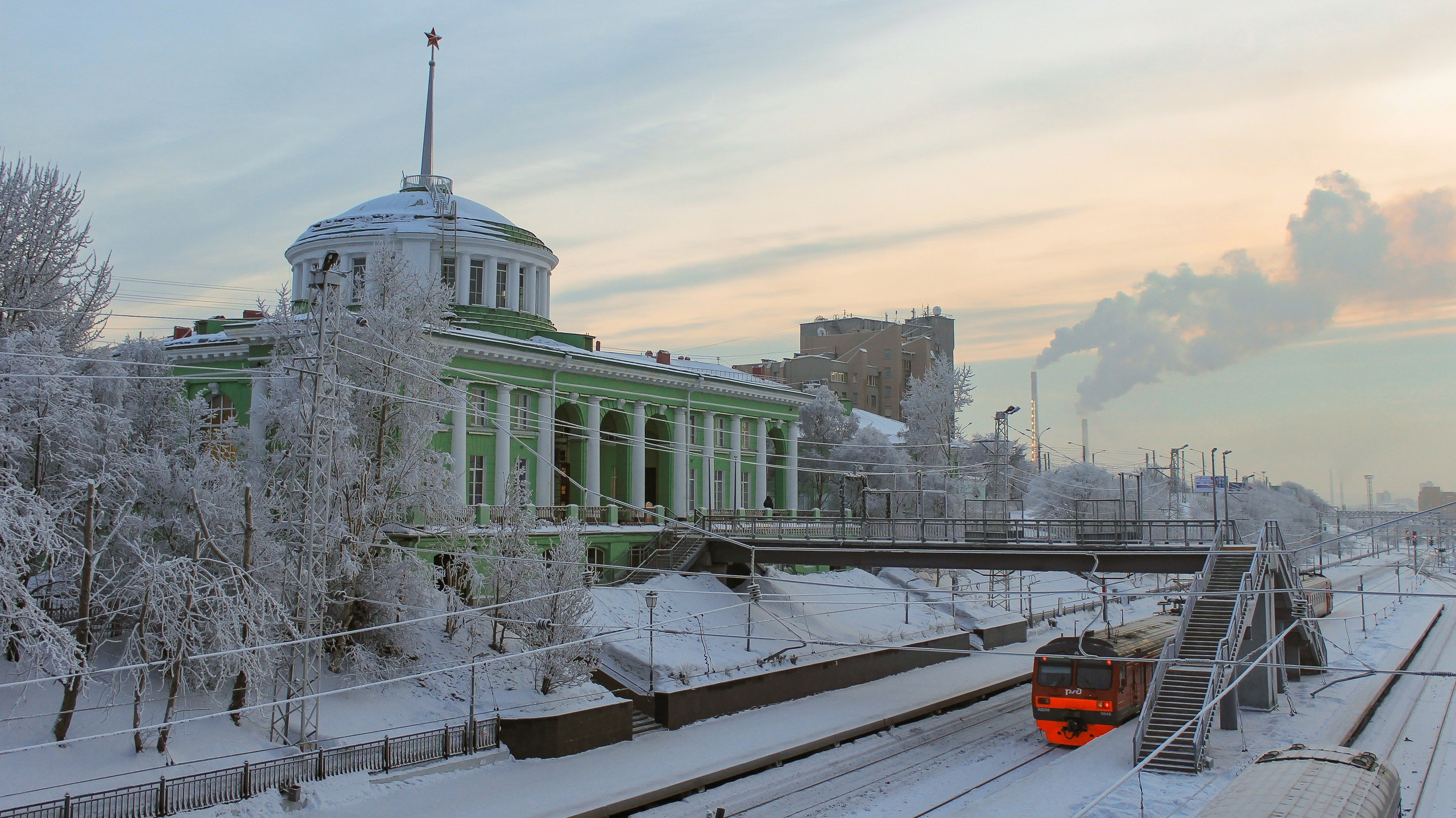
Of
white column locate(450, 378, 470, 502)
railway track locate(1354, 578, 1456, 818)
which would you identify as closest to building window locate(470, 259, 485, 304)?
white column locate(450, 378, 470, 502)

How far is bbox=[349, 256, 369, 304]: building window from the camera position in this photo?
42.0 meters

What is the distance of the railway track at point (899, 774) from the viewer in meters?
25.2

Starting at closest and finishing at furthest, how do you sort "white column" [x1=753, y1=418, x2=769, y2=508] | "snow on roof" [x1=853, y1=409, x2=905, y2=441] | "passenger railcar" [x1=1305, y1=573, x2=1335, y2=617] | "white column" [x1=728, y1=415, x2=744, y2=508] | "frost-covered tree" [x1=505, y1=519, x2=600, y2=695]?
"frost-covered tree" [x1=505, y1=519, x2=600, y2=695] → "passenger railcar" [x1=1305, y1=573, x2=1335, y2=617] → "white column" [x1=728, y1=415, x2=744, y2=508] → "white column" [x1=753, y1=418, x2=769, y2=508] → "snow on roof" [x1=853, y1=409, x2=905, y2=441]

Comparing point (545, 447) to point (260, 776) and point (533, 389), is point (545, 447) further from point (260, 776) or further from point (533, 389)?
point (260, 776)

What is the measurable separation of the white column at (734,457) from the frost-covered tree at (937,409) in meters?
24.2

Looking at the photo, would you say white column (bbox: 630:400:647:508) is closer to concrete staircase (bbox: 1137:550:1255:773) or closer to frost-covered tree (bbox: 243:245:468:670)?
frost-covered tree (bbox: 243:245:468:670)

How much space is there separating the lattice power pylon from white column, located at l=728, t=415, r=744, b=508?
27.5 m

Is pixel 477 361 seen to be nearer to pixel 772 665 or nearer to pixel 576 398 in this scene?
pixel 576 398

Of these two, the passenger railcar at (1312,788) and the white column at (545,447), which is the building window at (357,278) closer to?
the white column at (545,447)

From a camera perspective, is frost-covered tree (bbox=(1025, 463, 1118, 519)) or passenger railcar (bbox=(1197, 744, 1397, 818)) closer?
passenger railcar (bbox=(1197, 744, 1397, 818))

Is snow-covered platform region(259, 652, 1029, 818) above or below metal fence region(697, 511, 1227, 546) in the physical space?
below

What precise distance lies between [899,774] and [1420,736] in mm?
19721

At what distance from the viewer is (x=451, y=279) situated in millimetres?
50625

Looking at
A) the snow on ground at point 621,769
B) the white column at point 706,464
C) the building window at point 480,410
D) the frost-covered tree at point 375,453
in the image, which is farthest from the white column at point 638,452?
the snow on ground at point 621,769
